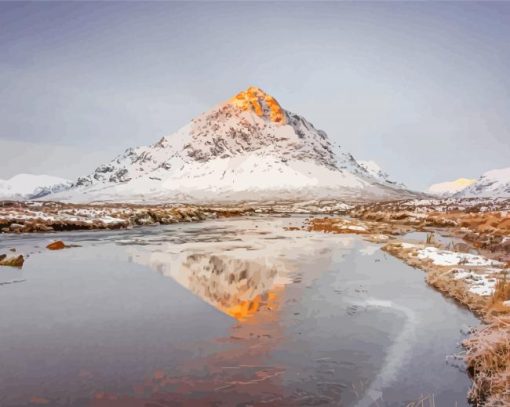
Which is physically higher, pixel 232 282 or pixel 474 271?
pixel 474 271

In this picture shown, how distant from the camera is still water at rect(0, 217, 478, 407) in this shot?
660 centimetres

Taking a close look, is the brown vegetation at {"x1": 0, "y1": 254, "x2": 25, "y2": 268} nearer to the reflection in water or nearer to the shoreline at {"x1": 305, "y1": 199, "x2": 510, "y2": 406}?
the reflection in water

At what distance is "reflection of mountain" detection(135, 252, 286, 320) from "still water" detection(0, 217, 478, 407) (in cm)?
8

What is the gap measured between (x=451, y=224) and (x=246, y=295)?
119 ft

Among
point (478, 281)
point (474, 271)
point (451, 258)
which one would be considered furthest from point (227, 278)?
point (451, 258)

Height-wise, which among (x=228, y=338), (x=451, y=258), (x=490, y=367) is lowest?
(x=228, y=338)

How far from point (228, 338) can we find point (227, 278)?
7094mm

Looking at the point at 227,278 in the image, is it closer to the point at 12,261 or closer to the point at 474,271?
the point at 474,271

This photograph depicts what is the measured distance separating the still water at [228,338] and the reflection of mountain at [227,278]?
8 cm

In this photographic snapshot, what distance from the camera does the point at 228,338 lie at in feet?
29.7

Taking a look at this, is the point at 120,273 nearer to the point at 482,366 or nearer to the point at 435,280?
the point at 435,280

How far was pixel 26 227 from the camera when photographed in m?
41.5

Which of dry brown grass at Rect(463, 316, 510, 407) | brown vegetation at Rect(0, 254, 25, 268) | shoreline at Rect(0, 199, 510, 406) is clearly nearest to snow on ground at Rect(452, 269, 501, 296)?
shoreline at Rect(0, 199, 510, 406)

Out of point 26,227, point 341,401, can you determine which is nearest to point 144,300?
point 341,401
